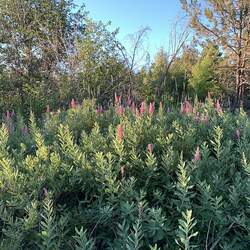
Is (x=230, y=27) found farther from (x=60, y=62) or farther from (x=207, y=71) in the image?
(x=60, y=62)

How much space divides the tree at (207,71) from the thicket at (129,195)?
1286 centimetres

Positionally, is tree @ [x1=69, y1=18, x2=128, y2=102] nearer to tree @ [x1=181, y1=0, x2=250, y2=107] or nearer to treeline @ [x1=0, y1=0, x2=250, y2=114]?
treeline @ [x1=0, y1=0, x2=250, y2=114]

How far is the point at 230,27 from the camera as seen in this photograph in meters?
14.4

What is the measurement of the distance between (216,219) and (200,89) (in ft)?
43.9

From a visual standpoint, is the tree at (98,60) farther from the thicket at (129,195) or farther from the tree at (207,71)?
the tree at (207,71)

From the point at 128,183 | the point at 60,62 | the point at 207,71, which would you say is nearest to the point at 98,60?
the point at 60,62

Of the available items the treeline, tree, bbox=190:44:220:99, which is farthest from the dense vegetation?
tree, bbox=190:44:220:99

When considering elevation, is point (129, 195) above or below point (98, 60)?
below

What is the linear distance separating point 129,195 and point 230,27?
46.2 ft

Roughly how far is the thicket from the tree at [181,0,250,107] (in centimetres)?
1285

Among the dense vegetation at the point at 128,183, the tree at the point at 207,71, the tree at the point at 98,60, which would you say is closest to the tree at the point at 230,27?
the tree at the point at 207,71

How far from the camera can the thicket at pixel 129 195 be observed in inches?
55.7

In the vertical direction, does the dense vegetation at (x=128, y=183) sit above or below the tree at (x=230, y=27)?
below

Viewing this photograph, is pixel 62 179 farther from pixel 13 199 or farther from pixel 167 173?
pixel 167 173
